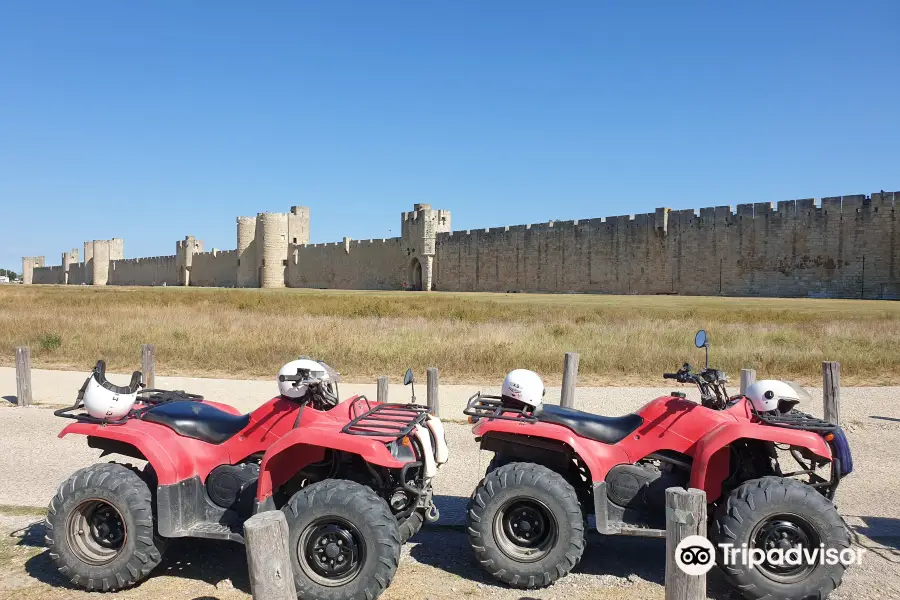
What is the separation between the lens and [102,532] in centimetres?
360

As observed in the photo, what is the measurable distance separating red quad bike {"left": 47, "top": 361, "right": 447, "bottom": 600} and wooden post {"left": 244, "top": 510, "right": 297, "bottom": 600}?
722 mm

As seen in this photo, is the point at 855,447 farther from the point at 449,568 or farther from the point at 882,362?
the point at 882,362

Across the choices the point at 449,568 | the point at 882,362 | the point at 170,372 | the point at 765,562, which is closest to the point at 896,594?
the point at 765,562

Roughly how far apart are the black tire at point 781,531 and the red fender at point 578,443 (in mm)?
603

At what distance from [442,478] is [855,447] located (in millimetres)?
4150

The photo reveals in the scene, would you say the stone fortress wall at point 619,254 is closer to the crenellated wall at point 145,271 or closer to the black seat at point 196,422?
the crenellated wall at point 145,271

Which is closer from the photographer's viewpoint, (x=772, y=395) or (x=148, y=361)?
(x=772, y=395)

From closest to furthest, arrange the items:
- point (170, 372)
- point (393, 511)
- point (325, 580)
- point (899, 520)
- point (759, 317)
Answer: point (325, 580) → point (393, 511) → point (899, 520) → point (170, 372) → point (759, 317)

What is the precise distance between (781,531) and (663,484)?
23.7 inches

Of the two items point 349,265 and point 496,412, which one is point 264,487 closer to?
point 496,412

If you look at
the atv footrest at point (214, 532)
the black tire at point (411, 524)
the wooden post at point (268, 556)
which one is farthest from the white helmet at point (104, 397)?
the black tire at point (411, 524)

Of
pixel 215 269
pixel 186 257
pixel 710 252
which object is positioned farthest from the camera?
pixel 186 257

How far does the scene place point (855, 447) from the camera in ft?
21.6

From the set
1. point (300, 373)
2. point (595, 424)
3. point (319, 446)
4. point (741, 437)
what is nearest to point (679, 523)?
point (741, 437)
